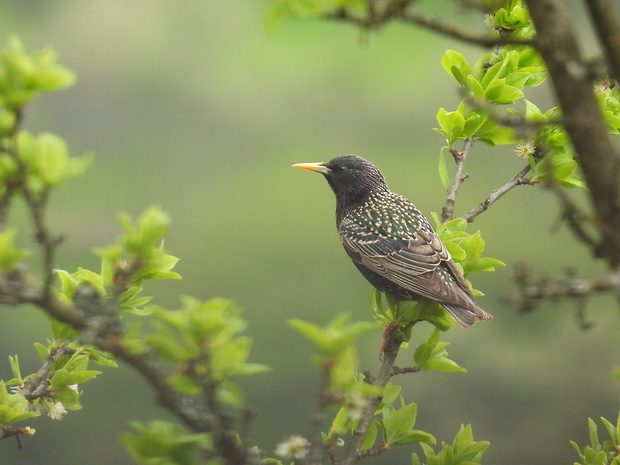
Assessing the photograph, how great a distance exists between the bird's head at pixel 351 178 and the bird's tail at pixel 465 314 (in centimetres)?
78

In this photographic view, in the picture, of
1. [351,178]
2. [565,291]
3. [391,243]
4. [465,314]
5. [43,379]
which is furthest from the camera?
[351,178]

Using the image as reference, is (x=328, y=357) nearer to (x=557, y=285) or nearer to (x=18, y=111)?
(x=557, y=285)

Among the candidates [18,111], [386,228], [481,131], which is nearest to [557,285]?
[18,111]

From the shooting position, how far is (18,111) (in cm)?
79

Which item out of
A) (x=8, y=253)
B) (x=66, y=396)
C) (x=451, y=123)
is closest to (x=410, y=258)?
(x=451, y=123)

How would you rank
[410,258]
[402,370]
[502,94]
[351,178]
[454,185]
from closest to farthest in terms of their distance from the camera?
[402,370], [502,94], [454,185], [410,258], [351,178]

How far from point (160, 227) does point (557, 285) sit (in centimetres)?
47

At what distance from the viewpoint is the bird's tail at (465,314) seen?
1832mm

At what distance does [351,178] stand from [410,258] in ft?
1.76

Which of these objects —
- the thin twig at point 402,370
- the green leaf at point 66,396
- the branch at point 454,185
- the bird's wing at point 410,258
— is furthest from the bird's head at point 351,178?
the green leaf at point 66,396

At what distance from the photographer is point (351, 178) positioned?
2.63 metres

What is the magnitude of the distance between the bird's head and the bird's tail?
0.78m

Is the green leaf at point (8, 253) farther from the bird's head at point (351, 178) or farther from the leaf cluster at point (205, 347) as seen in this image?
the bird's head at point (351, 178)

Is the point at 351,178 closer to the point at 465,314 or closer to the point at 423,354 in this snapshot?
the point at 465,314
